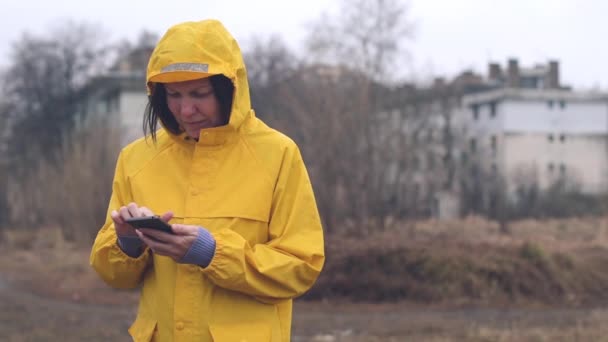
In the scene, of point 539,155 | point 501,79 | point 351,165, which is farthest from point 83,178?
point 501,79

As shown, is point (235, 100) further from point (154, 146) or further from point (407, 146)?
point (407, 146)

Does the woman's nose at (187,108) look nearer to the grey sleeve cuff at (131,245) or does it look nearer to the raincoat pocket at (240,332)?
the grey sleeve cuff at (131,245)

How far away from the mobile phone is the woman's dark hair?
498 millimetres

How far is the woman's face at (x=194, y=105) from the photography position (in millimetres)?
3107

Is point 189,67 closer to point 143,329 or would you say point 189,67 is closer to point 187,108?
point 187,108

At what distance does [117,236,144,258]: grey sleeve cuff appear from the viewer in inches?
119

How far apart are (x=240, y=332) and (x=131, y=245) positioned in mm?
428

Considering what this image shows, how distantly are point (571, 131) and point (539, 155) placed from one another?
12.4 feet

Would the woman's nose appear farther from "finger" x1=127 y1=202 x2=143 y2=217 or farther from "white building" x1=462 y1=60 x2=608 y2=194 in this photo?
"white building" x1=462 y1=60 x2=608 y2=194

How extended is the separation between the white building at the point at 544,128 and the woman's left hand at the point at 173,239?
189ft

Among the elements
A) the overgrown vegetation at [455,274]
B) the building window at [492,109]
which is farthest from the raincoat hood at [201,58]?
the building window at [492,109]

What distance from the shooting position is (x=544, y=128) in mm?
63469

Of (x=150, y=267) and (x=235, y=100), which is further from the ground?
(x=235, y=100)

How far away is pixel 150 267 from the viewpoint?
3176mm
